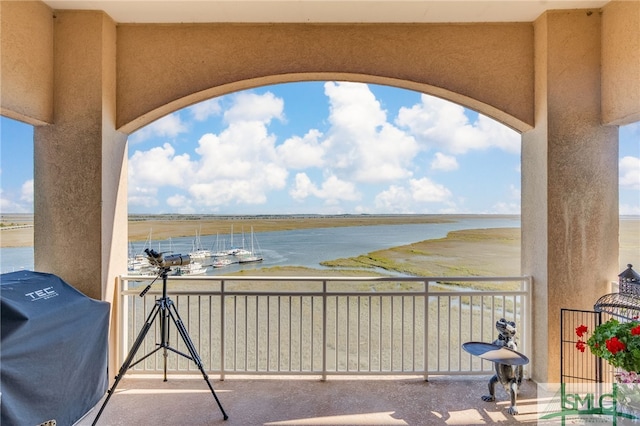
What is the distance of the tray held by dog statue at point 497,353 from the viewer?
8.06 ft

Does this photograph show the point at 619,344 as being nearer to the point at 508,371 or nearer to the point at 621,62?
the point at 508,371

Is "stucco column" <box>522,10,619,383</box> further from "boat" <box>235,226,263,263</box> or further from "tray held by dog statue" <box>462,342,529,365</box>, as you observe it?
"boat" <box>235,226,263,263</box>

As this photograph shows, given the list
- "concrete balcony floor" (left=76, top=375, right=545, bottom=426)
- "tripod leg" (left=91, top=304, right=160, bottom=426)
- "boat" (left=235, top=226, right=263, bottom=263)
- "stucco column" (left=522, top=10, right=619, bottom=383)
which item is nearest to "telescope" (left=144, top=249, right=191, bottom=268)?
"tripod leg" (left=91, top=304, right=160, bottom=426)

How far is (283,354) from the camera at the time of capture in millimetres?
7996

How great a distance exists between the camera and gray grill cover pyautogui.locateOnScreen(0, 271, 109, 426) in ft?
6.29

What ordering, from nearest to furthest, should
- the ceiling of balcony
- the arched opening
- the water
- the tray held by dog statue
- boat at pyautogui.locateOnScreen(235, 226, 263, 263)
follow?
the tray held by dog statue < the ceiling of balcony < boat at pyautogui.locateOnScreen(235, 226, 263, 263) < the water < the arched opening

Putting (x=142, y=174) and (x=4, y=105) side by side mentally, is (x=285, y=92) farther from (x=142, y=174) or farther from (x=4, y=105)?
(x=4, y=105)

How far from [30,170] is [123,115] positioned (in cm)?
90

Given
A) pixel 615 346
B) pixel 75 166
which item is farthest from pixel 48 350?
pixel 615 346

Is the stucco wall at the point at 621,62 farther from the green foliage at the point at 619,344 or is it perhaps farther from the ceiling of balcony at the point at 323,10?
the green foliage at the point at 619,344

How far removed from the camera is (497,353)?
8.28 ft

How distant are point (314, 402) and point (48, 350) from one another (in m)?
1.89

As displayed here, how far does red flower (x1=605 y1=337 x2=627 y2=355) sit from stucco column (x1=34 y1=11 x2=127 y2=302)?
3.64 metres

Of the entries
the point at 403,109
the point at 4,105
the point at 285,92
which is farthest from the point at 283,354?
the point at 403,109
